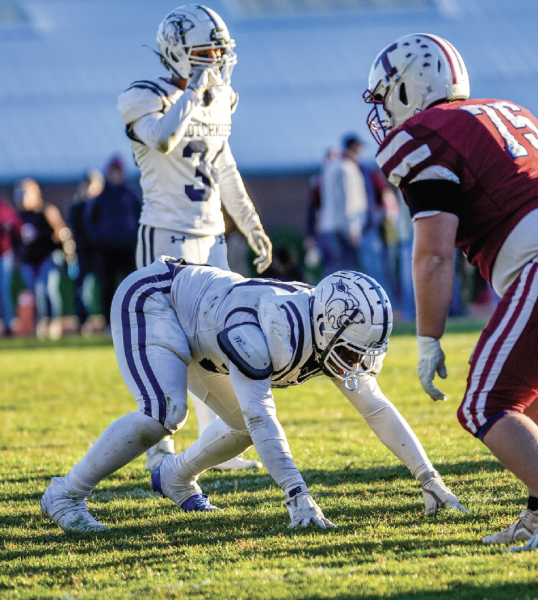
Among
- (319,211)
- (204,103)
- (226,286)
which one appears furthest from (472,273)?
(226,286)

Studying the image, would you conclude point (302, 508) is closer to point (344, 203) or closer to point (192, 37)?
point (192, 37)

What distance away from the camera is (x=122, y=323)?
13.4ft

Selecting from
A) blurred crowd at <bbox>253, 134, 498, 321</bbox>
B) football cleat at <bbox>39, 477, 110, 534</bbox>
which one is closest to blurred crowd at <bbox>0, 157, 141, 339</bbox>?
blurred crowd at <bbox>253, 134, 498, 321</bbox>

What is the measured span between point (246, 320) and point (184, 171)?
1.64 meters

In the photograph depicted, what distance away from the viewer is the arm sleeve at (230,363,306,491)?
3666 mm

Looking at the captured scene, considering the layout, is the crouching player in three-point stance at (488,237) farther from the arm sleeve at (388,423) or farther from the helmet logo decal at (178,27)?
the helmet logo decal at (178,27)

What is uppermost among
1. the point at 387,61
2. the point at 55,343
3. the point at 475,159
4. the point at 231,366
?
the point at 387,61

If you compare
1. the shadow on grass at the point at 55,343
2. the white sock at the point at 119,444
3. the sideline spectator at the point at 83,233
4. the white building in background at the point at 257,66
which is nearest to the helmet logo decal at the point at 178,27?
the white sock at the point at 119,444

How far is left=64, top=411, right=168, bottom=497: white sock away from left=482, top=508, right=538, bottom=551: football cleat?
1329 millimetres

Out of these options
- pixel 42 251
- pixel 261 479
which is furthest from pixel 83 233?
pixel 261 479

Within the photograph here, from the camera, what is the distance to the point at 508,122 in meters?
3.45

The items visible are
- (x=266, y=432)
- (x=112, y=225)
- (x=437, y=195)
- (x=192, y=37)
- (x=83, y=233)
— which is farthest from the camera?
(x=83, y=233)

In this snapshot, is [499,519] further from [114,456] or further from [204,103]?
[204,103]

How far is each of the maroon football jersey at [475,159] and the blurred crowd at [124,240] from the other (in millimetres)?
7972
